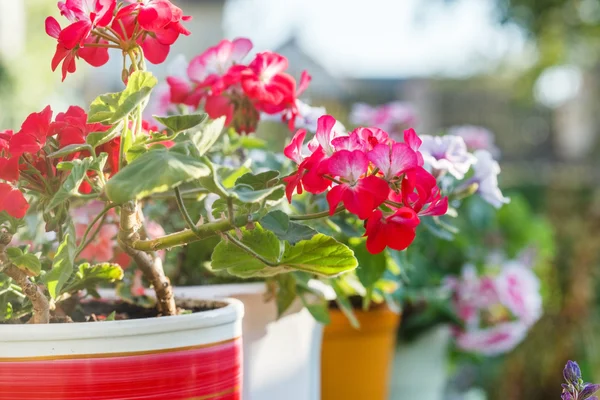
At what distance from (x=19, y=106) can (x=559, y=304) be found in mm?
7256

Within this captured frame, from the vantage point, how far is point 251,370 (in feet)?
3.19

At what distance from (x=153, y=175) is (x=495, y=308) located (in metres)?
1.23

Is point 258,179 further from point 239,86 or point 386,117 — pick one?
point 386,117

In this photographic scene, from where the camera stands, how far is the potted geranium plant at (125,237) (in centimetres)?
63

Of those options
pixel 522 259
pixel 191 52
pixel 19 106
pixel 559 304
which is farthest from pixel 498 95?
pixel 522 259

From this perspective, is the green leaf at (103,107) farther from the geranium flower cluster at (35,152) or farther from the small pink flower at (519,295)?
the small pink flower at (519,295)

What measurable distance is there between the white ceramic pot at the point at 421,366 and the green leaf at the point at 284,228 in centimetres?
106

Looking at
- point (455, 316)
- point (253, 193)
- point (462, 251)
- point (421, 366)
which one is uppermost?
point (253, 193)

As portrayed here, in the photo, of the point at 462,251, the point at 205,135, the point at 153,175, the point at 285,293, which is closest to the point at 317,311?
the point at 285,293

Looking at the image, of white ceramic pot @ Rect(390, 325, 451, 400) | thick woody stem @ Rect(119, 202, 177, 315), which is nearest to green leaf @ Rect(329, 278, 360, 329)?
thick woody stem @ Rect(119, 202, 177, 315)

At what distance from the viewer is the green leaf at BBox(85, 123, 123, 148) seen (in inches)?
26.7

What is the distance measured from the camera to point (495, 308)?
1662 millimetres

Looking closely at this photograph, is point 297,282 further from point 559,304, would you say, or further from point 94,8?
point 559,304

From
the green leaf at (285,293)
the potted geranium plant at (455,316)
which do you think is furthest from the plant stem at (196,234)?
the potted geranium plant at (455,316)
